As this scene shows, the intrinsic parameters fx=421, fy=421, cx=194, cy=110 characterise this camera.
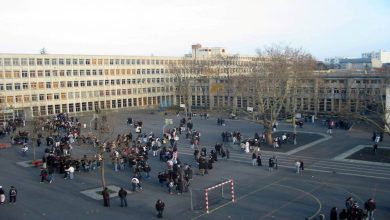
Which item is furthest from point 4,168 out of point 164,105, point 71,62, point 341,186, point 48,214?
point 164,105

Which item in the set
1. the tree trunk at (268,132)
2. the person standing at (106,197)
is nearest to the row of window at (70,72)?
the tree trunk at (268,132)

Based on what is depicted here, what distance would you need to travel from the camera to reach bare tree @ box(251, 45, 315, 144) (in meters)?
46.0

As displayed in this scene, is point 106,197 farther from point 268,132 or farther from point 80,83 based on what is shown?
point 80,83

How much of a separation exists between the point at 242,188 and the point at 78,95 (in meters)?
65.1

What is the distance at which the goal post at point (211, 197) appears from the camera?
24547mm

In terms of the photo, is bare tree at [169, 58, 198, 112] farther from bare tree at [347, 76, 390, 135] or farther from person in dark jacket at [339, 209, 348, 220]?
person in dark jacket at [339, 209, 348, 220]

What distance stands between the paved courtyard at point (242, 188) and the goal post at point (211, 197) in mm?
343

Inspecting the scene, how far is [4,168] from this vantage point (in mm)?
36344

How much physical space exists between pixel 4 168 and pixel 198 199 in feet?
64.0

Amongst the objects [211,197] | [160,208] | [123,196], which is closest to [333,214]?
[211,197]

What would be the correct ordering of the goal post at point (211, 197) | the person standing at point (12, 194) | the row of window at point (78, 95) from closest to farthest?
the goal post at point (211, 197), the person standing at point (12, 194), the row of window at point (78, 95)

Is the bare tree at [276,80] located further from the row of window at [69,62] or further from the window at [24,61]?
the window at [24,61]

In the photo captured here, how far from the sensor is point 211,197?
87.1 feet

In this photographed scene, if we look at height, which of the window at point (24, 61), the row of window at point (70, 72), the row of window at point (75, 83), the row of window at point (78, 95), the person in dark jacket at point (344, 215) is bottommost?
the person in dark jacket at point (344, 215)
